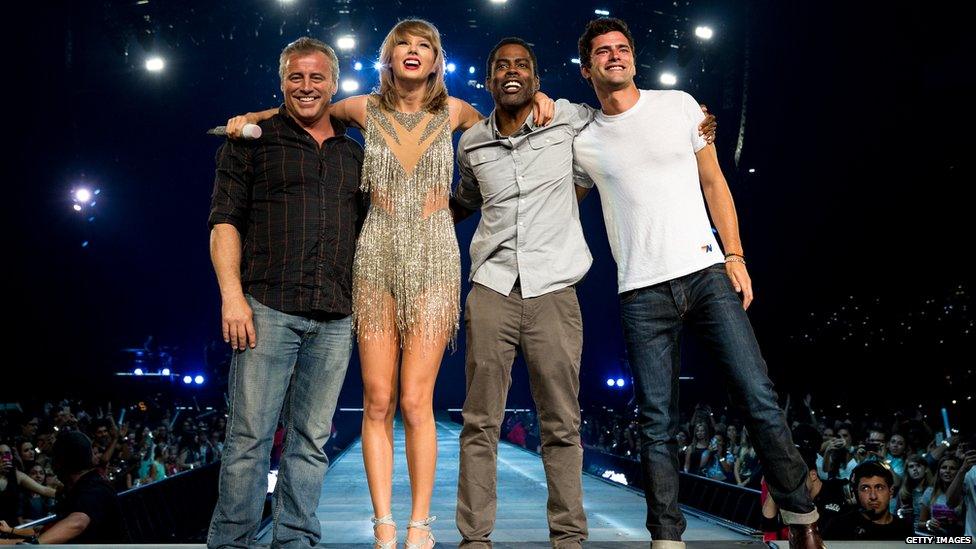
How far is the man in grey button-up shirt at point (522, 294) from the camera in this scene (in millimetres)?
2701

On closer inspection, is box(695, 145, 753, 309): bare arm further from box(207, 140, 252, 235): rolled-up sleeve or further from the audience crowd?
box(207, 140, 252, 235): rolled-up sleeve

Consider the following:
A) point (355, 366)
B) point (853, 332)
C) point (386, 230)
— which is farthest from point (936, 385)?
point (355, 366)

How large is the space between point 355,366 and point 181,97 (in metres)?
10.7

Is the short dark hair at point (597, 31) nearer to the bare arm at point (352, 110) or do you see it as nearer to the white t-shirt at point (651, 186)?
the white t-shirt at point (651, 186)

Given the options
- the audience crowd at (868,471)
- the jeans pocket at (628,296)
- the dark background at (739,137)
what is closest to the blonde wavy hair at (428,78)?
the jeans pocket at (628,296)

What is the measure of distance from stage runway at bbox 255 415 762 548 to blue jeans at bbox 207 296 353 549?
318 centimetres

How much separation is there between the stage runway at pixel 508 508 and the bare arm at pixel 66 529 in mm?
2428

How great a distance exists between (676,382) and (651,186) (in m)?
0.73

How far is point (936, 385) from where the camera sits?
11.8 meters

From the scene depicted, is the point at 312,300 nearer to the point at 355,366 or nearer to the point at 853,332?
the point at 853,332

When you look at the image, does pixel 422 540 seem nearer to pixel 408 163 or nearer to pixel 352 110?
pixel 408 163

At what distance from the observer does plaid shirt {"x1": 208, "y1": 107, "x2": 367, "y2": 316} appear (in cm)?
280

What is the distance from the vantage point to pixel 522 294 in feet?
9.21

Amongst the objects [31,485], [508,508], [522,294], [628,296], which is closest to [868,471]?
[628,296]
